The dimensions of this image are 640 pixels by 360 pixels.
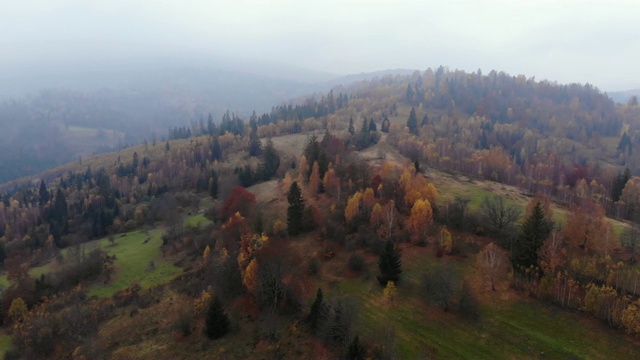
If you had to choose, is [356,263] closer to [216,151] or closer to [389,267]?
[389,267]

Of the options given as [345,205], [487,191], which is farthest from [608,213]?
[345,205]

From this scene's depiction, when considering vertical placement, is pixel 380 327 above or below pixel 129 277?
above

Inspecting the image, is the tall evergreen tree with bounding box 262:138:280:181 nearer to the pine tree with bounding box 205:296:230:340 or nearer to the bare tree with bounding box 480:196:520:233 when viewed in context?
the bare tree with bounding box 480:196:520:233

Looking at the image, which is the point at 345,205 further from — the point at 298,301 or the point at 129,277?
the point at 129,277

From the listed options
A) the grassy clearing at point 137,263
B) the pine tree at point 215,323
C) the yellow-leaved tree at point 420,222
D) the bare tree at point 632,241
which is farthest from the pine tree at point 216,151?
the bare tree at point 632,241

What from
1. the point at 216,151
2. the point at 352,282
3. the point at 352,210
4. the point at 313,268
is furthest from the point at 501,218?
the point at 216,151
